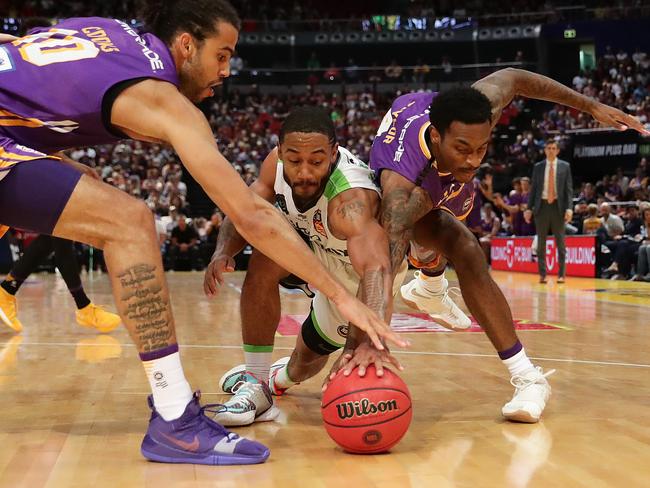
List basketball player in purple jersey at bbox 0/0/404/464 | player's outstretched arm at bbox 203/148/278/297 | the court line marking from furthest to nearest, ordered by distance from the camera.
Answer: the court line marking, player's outstretched arm at bbox 203/148/278/297, basketball player in purple jersey at bbox 0/0/404/464

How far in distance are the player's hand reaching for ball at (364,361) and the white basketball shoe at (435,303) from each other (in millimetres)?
2766

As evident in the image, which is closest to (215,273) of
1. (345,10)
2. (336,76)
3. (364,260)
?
(364,260)

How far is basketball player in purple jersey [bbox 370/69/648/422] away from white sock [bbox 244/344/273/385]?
84cm

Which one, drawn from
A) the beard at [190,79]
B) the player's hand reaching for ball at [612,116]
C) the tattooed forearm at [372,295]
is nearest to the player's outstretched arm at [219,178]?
the beard at [190,79]

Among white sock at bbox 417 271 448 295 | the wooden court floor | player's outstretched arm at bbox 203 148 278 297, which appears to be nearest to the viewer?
the wooden court floor

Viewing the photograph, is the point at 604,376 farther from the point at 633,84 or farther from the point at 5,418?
the point at 633,84

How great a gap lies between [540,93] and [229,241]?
1821 millimetres

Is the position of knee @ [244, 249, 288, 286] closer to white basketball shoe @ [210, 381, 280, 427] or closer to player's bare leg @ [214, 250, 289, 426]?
player's bare leg @ [214, 250, 289, 426]

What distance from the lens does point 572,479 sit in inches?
97.9

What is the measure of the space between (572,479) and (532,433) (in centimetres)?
66

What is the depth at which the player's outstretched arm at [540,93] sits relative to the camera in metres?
4.03

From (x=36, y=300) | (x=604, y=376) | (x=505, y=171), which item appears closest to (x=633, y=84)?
(x=505, y=171)

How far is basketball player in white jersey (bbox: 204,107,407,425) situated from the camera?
318cm

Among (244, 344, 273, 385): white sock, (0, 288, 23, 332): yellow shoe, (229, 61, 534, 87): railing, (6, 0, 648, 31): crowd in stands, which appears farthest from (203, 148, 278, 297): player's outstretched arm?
(6, 0, 648, 31): crowd in stands
